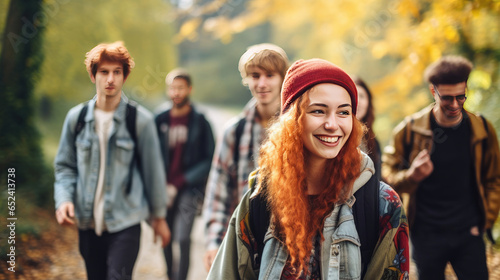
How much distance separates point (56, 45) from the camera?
8648mm

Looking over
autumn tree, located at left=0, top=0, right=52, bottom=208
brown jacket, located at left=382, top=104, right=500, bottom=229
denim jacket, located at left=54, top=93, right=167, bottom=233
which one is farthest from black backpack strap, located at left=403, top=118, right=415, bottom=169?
autumn tree, located at left=0, top=0, right=52, bottom=208

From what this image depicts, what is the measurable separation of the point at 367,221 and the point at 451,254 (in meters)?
1.73

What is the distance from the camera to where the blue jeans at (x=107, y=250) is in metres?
3.37

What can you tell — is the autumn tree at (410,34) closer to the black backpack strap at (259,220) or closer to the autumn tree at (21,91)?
the autumn tree at (21,91)

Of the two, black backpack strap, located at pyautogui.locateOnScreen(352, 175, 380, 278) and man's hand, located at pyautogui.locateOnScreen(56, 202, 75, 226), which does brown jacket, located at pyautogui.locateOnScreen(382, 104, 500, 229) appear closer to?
black backpack strap, located at pyautogui.locateOnScreen(352, 175, 380, 278)

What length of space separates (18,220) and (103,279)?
11.9 feet

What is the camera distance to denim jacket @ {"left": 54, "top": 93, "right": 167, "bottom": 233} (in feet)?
11.1

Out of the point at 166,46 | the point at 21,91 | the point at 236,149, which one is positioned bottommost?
the point at 236,149

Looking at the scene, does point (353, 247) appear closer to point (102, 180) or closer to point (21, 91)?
point (102, 180)

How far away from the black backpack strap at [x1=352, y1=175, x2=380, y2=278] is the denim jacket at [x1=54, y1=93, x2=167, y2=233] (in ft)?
6.24

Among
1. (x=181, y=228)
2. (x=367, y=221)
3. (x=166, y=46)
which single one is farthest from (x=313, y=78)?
(x=166, y=46)

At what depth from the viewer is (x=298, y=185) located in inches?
88.1

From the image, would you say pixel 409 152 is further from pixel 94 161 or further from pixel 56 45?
pixel 56 45

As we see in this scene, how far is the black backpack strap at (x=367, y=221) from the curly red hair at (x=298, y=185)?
75 mm
